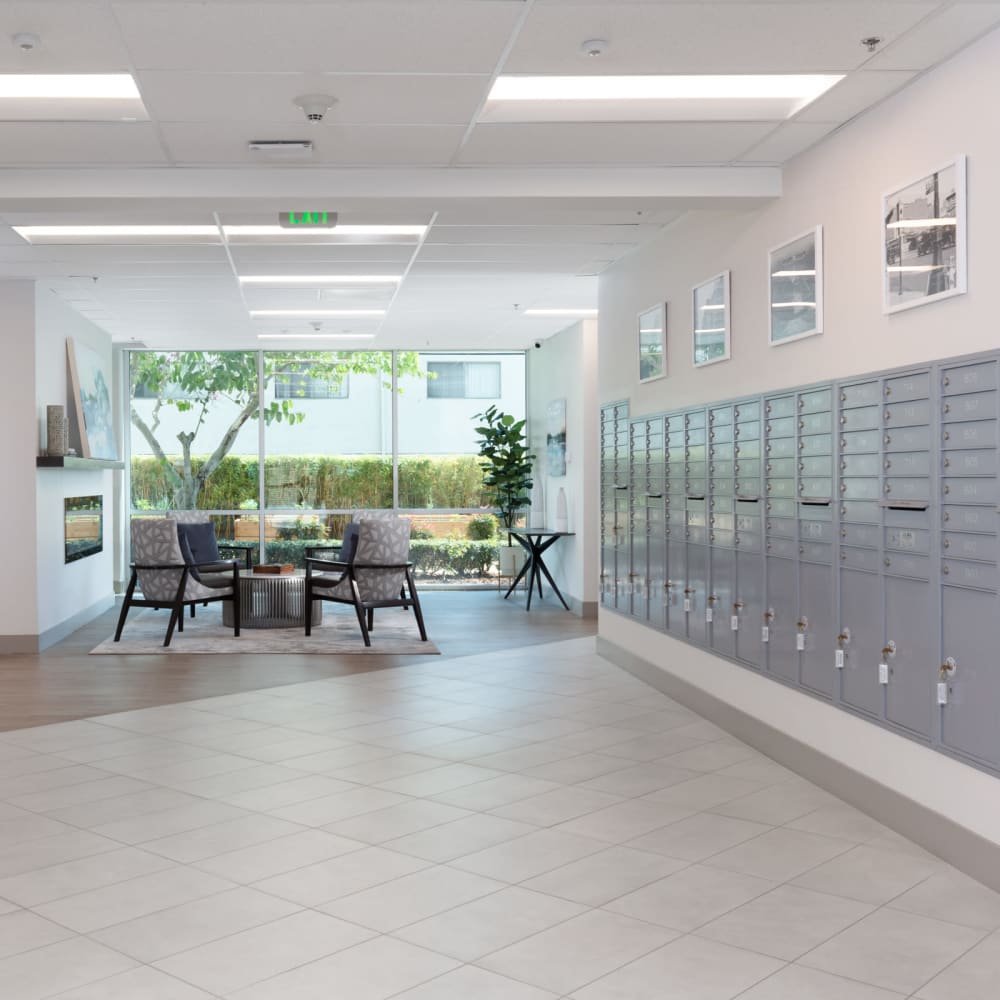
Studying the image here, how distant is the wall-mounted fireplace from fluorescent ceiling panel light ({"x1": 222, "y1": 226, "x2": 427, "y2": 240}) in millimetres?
3984

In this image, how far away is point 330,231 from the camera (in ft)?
22.5

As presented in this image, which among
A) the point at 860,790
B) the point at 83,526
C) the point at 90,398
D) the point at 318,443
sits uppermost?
the point at 90,398

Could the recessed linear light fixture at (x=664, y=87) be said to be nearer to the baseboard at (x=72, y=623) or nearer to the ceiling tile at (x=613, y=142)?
the ceiling tile at (x=613, y=142)

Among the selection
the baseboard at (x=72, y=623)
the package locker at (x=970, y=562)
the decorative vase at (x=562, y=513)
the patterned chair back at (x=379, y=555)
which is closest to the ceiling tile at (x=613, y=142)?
the package locker at (x=970, y=562)

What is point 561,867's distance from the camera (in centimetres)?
389

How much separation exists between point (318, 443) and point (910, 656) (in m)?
10.4

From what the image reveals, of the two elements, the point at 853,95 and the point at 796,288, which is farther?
the point at 796,288

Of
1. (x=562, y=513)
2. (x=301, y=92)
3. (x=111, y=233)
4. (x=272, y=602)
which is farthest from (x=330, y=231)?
(x=562, y=513)

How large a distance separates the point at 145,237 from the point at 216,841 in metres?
4.18

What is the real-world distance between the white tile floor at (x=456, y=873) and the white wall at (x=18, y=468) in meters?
2.96

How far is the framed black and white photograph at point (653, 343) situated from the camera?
705 centimetres

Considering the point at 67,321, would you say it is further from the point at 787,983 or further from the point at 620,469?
the point at 787,983

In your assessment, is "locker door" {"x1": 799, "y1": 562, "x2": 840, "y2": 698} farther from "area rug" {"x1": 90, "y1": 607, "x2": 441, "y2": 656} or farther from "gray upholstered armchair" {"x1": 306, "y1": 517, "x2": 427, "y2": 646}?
"gray upholstered armchair" {"x1": 306, "y1": 517, "x2": 427, "y2": 646}

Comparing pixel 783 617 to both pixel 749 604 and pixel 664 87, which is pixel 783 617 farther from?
pixel 664 87
